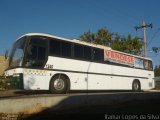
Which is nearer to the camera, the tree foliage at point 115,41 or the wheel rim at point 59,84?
the wheel rim at point 59,84

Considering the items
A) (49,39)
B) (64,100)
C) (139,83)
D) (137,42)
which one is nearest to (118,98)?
(64,100)

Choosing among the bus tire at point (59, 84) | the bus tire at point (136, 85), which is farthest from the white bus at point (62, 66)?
the bus tire at point (136, 85)

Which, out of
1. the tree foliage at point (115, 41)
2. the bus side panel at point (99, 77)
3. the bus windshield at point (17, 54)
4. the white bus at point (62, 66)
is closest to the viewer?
the white bus at point (62, 66)

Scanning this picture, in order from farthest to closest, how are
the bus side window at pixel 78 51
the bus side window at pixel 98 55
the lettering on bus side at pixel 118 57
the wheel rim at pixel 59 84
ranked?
the lettering on bus side at pixel 118 57 < the bus side window at pixel 98 55 < the bus side window at pixel 78 51 < the wheel rim at pixel 59 84

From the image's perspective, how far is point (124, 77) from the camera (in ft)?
59.8

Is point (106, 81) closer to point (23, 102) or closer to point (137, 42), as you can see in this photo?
point (23, 102)

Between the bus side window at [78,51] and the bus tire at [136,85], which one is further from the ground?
the bus side window at [78,51]

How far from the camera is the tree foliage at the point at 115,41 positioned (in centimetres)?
3569

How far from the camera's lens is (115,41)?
37.1m

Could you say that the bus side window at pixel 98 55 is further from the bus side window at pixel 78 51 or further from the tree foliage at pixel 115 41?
the tree foliage at pixel 115 41

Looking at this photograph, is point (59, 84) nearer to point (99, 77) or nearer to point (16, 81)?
point (16, 81)

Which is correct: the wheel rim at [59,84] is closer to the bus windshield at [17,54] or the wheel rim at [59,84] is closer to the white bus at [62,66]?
the white bus at [62,66]

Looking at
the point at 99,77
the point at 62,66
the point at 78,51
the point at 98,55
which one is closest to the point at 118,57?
the point at 98,55

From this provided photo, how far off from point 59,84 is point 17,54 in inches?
105
